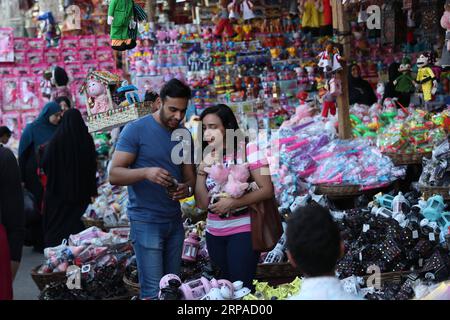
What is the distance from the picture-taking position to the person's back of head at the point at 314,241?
2.41m

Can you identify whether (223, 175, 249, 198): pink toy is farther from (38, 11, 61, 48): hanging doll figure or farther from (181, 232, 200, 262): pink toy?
(38, 11, 61, 48): hanging doll figure

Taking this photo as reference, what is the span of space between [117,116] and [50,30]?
743 cm

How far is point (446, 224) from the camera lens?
5.12 metres

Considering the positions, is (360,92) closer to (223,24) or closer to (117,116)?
(223,24)

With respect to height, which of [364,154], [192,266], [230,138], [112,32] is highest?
[112,32]

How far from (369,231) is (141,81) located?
16.0 ft

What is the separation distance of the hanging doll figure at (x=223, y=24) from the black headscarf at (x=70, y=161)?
325 cm

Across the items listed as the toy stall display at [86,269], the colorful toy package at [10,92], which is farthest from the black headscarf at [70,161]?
the colorful toy package at [10,92]

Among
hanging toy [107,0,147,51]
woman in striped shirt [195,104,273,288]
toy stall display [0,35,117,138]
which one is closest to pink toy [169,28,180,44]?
toy stall display [0,35,117,138]

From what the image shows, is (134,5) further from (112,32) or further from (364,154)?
(364,154)

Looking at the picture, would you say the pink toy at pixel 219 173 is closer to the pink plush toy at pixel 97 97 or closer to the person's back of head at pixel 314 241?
the pink plush toy at pixel 97 97
